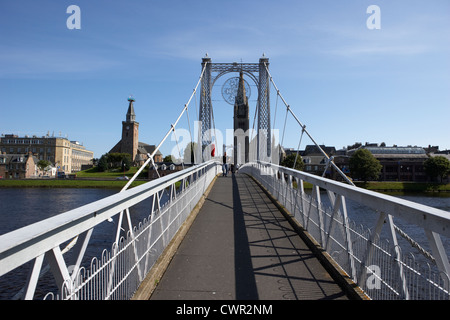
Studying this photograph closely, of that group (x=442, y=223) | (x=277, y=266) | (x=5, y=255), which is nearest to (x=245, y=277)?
(x=277, y=266)

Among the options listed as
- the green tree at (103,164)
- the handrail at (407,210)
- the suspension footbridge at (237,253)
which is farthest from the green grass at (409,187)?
the green tree at (103,164)

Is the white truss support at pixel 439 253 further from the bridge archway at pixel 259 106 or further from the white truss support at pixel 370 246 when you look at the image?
the bridge archway at pixel 259 106

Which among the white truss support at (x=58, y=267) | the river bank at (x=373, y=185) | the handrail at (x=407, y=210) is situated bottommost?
the river bank at (x=373, y=185)

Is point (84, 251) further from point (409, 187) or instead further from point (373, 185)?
point (409, 187)

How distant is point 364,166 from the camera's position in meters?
66.1

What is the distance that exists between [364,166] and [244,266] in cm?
6739

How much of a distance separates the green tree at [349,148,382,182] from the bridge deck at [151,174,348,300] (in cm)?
6438

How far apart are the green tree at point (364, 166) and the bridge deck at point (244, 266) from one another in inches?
2535

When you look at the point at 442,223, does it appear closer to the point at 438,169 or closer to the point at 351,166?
the point at 351,166

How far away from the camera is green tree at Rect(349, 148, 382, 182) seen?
65.9 meters

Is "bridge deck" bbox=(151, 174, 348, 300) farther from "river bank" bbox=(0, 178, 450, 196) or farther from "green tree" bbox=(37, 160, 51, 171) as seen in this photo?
"green tree" bbox=(37, 160, 51, 171)

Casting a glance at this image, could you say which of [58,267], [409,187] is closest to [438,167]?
[409,187]

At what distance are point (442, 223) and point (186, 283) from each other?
281 cm

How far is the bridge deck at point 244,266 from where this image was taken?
3.71 m
